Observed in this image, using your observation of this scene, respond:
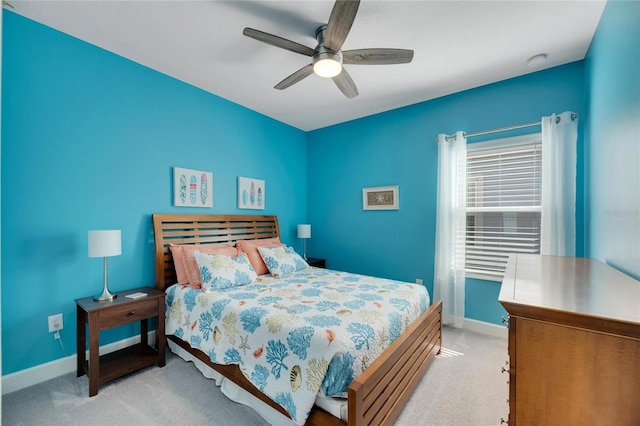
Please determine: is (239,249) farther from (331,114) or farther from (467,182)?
(467,182)

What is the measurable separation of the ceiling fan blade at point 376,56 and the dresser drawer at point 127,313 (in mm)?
2613

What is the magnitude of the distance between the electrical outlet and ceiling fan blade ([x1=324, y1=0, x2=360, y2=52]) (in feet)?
10.00

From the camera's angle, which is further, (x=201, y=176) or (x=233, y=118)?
(x=233, y=118)

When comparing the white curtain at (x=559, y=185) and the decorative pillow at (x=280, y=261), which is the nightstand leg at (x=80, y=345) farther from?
the white curtain at (x=559, y=185)

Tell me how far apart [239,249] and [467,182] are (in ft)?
9.37

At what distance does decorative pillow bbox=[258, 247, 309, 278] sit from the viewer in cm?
313

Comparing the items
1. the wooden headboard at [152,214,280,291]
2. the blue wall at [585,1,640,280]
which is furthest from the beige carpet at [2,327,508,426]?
the blue wall at [585,1,640,280]

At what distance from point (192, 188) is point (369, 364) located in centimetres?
264


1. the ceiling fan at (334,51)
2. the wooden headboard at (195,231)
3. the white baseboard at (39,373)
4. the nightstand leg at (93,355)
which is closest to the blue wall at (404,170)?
the wooden headboard at (195,231)

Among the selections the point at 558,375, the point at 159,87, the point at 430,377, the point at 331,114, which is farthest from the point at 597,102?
the point at 159,87

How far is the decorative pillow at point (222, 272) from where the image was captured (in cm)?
254

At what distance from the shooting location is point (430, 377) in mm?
2297

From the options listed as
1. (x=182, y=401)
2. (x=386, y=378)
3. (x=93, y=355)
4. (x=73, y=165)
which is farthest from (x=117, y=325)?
(x=386, y=378)

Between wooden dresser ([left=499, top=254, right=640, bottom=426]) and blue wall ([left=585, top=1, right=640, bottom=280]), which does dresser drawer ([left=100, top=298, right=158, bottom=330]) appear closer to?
wooden dresser ([left=499, top=254, right=640, bottom=426])
